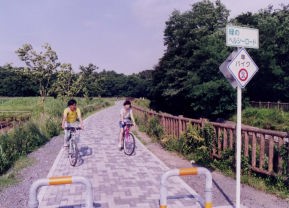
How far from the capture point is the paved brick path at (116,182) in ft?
20.2

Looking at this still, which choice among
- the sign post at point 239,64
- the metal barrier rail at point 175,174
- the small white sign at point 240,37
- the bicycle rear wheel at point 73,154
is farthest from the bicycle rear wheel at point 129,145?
the metal barrier rail at point 175,174

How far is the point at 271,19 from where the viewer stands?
4034 centimetres

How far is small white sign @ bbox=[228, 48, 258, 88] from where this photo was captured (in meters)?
5.78

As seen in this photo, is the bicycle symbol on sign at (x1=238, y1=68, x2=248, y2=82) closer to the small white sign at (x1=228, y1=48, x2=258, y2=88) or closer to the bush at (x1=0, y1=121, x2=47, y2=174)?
the small white sign at (x1=228, y1=48, x2=258, y2=88)

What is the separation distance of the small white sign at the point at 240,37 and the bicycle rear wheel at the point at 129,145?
618 centimetres

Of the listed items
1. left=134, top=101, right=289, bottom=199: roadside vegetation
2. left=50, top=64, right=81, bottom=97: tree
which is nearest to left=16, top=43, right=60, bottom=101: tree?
left=50, top=64, right=81, bottom=97: tree

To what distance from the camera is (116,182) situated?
24.6ft

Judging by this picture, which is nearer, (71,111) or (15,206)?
(15,206)

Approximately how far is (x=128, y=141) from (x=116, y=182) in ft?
12.7

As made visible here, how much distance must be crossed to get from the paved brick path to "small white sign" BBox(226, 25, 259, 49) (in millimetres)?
3052

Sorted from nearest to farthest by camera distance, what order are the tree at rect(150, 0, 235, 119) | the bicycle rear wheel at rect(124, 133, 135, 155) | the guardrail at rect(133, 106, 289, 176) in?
the guardrail at rect(133, 106, 289, 176) < the bicycle rear wheel at rect(124, 133, 135, 155) < the tree at rect(150, 0, 235, 119)

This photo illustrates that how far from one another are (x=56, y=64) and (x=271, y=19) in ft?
86.7

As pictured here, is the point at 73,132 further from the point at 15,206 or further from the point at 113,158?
the point at 15,206

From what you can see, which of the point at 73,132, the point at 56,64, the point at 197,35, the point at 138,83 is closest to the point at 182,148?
the point at 73,132
